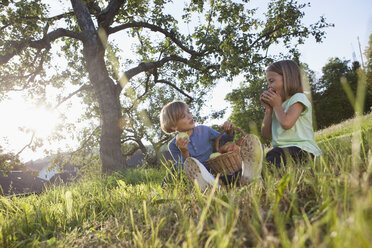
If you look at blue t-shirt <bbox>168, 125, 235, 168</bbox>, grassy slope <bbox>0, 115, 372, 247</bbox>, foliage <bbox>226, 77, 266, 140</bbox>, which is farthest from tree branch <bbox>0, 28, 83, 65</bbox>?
foliage <bbox>226, 77, 266, 140</bbox>

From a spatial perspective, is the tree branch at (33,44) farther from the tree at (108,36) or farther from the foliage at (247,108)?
the foliage at (247,108)

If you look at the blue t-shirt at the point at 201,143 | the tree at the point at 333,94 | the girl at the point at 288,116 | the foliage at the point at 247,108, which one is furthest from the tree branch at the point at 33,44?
the tree at the point at 333,94

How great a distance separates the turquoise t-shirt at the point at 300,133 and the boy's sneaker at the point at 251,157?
0.85 m

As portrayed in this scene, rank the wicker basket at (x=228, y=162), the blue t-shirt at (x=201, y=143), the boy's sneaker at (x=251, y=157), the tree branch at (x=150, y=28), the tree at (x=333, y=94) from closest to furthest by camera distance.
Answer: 1. the boy's sneaker at (x=251, y=157)
2. the wicker basket at (x=228, y=162)
3. the blue t-shirt at (x=201, y=143)
4. the tree branch at (x=150, y=28)
5. the tree at (x=333, y=94)

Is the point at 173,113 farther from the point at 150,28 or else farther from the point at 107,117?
the point at 150,28

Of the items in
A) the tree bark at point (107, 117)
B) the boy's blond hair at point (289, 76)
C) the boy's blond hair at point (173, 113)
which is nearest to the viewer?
the boy's blond hair at point (289, 76)

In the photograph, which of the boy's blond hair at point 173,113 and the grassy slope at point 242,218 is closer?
the grassy slope at point 242,218

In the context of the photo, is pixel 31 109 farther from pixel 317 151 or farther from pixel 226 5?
pixel 317 151

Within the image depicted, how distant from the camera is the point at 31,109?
10016mm

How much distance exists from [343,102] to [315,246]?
37442 millimetres

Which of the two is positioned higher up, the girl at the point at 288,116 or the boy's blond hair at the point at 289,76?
the boy's blond hair at the point at 289,76

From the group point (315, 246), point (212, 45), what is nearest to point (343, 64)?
point (212, 45)

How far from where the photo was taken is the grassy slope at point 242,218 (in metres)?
0.85

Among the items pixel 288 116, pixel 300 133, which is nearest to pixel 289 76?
pixel 288 116
